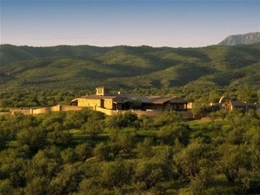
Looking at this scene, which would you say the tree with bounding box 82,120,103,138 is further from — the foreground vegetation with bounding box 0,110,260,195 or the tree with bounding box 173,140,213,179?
the tree with bounding box 173,140,213,179

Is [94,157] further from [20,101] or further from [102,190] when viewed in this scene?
[20,101]

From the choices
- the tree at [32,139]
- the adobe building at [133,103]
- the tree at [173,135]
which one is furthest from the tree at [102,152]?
the adobe building at [133,103]

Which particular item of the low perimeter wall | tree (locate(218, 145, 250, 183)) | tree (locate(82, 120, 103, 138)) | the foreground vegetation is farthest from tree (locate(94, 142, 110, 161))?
the low perimeter wall

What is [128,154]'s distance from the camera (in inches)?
→ 1719

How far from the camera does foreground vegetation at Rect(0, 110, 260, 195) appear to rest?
109 feet

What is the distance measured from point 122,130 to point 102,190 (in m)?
19.1

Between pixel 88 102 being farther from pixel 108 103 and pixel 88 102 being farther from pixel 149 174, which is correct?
pixel 149 174

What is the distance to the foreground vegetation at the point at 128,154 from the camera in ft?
109

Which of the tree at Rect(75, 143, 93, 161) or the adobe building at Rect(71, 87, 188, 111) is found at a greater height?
the adobe building at Rect(71, 87, 188, 111)

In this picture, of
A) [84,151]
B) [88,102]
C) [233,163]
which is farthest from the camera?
[88,102]

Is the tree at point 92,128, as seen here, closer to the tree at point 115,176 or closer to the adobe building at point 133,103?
the adobe building at point 133,103

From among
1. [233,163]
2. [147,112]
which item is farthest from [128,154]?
[147,112]

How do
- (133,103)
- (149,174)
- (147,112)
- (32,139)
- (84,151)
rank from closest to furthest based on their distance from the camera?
(149,174)
(84,151)
(32,139)
(147,112)
(133,103)

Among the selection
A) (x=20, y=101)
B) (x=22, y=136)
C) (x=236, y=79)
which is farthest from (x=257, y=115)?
(x=236, y=79)
